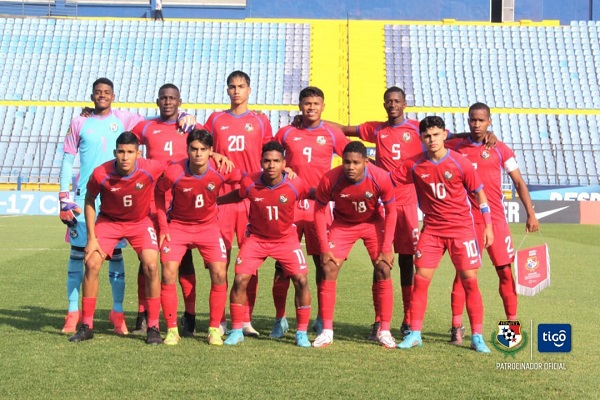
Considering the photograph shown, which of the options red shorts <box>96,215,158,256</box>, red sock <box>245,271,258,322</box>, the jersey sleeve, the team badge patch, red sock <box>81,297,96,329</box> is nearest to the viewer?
the team badge patch

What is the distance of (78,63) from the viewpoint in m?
36.6

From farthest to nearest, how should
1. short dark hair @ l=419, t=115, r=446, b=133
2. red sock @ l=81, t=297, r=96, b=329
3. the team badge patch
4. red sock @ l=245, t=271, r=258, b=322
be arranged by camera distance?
red sock @ l=245, t=271, r=258, b=322, red sock @ l=81, t=297, r=96, b=329, short dark hair @ l=419, t=115, r=446, b=133, the team badge patch

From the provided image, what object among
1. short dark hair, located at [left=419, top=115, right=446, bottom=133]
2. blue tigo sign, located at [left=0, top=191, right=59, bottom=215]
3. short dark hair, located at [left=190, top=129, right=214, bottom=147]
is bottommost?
short dark hair, located at [left=190, top=129, right=214, bottom=147]

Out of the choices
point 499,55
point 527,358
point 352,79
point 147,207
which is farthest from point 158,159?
point 499,55

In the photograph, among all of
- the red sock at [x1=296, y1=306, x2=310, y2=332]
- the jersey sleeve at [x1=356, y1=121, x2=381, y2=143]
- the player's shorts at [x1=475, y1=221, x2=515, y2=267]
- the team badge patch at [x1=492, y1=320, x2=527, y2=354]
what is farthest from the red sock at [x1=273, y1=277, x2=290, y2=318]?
the team badge patch at [x1=492, y1=320, x2=527, y2=354]

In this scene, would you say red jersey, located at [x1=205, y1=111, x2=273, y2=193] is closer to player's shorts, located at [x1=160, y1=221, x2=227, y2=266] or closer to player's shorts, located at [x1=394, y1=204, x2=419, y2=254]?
player's shorts, located at [x1=160, y1=221, x2=227, y2=266]

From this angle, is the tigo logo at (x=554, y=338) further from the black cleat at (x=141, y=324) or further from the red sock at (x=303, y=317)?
the black cleat at (x=141, y=324)

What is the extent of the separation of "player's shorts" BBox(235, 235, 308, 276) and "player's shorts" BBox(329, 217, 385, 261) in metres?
0.31

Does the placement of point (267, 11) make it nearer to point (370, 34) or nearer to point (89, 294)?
point (370, 34)

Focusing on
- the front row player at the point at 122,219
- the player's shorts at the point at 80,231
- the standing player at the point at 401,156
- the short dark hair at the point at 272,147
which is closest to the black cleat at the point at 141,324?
the front row player at the point at 122,219

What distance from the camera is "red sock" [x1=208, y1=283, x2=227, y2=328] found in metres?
7.20

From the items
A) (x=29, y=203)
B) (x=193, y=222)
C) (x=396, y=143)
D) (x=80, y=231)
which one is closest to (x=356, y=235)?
(x=396, y=143)

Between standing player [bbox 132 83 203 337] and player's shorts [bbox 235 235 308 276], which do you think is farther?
standing player [bbox 132 83 203 337]

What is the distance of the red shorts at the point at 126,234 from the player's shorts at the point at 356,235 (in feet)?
4.70
